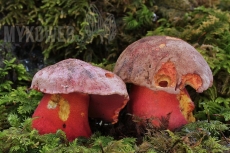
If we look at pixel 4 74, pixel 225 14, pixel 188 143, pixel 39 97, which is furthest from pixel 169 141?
pixel 225 14

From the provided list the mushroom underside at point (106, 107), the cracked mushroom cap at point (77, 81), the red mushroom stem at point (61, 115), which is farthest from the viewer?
the mushroom underside at point (106, 107)

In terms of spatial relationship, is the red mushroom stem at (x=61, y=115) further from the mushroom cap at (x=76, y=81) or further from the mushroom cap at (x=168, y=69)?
the mushroom cap at (x=168, y=69)

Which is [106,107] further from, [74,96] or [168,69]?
[168,69]

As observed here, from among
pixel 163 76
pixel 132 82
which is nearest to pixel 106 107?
pixel 132 82

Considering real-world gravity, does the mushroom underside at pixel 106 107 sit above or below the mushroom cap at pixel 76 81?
below

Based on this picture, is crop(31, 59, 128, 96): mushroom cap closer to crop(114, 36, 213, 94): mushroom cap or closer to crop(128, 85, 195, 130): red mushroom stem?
crop(114, 36, 213, 94): mushroom cap

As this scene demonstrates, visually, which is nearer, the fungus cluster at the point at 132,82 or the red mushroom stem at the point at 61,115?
the fungus cluster at the point at 132,82

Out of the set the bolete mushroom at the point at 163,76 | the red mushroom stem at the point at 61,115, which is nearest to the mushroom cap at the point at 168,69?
the bolete mushroom at the point at 163,76
